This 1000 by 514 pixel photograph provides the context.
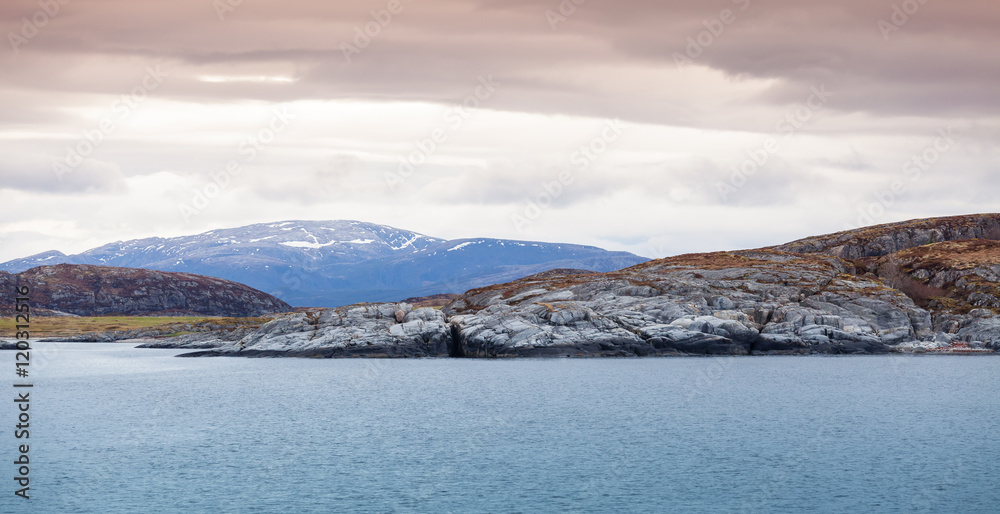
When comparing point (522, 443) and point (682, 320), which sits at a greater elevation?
point (682, 320)

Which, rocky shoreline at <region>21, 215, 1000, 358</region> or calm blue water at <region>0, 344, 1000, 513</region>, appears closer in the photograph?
calm blue water at <region>0, 344, 1000, 513</region>

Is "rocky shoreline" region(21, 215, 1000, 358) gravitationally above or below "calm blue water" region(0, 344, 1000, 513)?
above

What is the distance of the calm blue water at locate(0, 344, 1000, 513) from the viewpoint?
1732 inches

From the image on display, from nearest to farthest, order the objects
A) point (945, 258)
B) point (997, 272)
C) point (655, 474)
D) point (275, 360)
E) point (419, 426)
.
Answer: point (655, 474), point (419, 426), point (275, 360), point (997, 272), point (945, 258)

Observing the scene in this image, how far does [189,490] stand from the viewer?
46000 mm

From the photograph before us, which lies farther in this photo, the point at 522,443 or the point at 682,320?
the point at 682,320

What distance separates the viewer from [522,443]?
200 feet

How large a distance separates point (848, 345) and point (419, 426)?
101 metres

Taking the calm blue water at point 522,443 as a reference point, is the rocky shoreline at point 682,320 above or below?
above


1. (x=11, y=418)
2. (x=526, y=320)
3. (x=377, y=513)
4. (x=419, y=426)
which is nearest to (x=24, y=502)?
(x=377, y=513)

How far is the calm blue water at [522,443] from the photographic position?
44.0 metres

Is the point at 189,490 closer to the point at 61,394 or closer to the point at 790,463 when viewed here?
the point at 790,463

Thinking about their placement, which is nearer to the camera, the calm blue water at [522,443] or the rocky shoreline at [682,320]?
the calm blue water at [522,443]

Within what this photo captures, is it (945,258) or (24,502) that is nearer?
(24,502)
